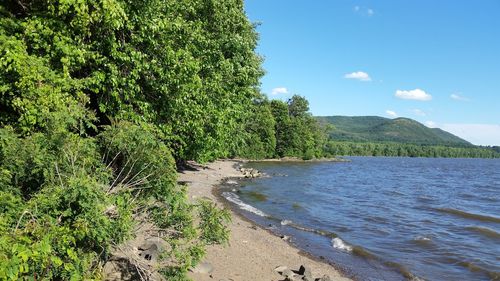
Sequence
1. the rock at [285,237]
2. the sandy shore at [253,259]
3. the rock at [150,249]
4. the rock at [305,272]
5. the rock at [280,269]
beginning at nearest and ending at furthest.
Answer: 1. the rock at [150,249]
2. the sandy shore at [253,259]
3. the rock at [305,272]
4. the rock at [280,269]
5. the rock at [285,237]

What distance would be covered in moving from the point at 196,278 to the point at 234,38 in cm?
1740

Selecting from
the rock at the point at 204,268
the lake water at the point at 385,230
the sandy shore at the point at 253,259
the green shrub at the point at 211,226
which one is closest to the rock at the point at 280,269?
the sandy shore at the point at 253,259

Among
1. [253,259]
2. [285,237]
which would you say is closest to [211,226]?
[253,259]

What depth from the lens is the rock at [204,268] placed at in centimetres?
995

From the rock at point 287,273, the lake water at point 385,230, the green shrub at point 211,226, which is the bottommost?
the lake water at point 385,230

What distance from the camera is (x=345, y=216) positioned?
23859 mm

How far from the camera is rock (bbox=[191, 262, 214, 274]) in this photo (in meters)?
9.95

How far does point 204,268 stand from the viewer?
1016cm

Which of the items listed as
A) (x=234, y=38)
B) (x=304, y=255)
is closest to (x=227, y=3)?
(x=234, y=38)

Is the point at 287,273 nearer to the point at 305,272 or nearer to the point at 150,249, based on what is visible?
the point at 305,272

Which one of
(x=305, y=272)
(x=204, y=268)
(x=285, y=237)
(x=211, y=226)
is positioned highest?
(x=211, y=226)

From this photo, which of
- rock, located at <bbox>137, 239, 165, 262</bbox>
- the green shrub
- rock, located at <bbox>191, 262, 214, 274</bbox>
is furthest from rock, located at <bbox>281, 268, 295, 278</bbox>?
the green shrub

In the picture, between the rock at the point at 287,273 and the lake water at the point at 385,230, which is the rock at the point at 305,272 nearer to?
the rock at the point at 287,273

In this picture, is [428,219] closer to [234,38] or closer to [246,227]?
[246,227]
